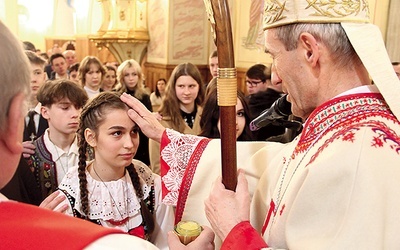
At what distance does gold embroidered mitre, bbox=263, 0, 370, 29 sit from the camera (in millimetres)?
1396

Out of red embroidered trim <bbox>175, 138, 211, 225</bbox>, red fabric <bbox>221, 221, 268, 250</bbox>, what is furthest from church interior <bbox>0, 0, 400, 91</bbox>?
red fabric <bbox>221, 221, 268, 250</bbox>

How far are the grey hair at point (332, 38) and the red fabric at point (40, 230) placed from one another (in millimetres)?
861

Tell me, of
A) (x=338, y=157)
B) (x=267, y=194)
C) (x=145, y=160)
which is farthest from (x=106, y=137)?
(x=145, y=160)

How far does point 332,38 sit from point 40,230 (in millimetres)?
987

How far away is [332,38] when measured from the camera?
54.5 inches

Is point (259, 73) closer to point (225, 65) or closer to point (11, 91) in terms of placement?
point (225, 65)

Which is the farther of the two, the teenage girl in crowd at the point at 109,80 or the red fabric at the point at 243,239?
the teenage girl in crowd at the point at 109,80

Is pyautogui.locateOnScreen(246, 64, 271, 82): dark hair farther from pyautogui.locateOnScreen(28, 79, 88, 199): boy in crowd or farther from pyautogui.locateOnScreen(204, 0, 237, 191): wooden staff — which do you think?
pyautogui.locateOnScreen(204, 0, 237, 191): wooden staff

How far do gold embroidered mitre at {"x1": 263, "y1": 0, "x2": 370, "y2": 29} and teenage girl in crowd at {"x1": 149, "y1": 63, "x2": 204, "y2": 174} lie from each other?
229cm

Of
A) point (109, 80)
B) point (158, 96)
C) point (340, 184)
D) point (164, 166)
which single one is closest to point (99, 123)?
point (164, 166)

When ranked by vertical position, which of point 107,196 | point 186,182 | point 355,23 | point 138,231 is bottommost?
point 138,231

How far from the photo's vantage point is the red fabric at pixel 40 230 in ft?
2.54

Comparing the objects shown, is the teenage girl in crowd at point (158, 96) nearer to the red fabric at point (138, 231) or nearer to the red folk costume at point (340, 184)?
the red fabric at point (138, 231)

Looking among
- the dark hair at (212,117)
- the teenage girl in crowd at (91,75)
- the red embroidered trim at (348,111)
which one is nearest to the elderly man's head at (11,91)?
the red embroidered trim at (348,111)
